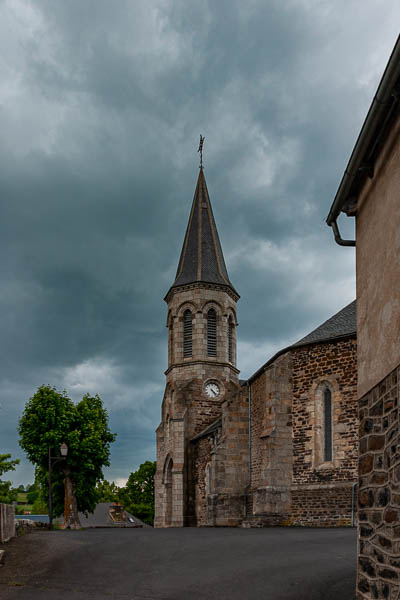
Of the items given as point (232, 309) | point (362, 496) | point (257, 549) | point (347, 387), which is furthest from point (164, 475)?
point (362, 496)

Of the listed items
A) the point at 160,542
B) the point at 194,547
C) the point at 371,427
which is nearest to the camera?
the point at 371,427

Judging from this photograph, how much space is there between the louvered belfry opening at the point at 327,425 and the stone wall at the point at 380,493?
15.1 meters

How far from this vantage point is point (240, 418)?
28469 mm

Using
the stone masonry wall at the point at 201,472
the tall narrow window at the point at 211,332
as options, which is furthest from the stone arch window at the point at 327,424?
the tall narrow window at the point at 211,332

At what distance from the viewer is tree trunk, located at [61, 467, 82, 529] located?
3048cm

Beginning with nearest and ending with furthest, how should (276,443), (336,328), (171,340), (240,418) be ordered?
1. (336,328)
2. (276,443)
3. (240,418)
4. (171,340)

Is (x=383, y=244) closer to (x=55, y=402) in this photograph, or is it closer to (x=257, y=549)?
(x=257, y=549)

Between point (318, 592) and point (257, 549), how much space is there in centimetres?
Answer: 434

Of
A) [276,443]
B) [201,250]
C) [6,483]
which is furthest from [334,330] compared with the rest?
[6,483]

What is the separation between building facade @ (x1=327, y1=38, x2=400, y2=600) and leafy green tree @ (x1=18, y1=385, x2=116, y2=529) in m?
25.1

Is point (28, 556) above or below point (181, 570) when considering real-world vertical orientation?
below

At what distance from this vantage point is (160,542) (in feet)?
47.3

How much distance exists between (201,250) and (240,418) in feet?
53.4

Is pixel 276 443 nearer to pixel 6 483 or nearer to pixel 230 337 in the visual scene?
pixel 230 337
